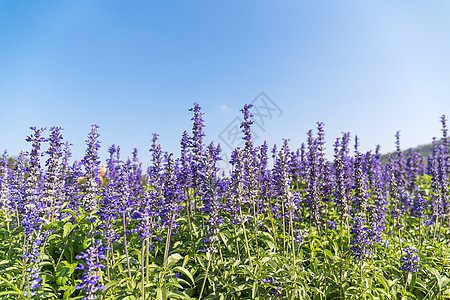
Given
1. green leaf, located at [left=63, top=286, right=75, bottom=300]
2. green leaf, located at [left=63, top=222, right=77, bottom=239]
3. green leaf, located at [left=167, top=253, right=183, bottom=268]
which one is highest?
green leaf, located at [left=63, top=222, right=77, bottom=239]

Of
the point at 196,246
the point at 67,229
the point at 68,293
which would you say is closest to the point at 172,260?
the point at 196,246

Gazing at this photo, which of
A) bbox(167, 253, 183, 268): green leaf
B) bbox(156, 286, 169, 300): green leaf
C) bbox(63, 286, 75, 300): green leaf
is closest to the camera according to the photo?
bbox(156, 286, 169, 300): green leaf

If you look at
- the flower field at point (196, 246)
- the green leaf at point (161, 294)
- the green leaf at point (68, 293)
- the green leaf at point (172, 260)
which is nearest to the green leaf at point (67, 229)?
the flower field at point (196, 246)

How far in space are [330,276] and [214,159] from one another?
4383mm

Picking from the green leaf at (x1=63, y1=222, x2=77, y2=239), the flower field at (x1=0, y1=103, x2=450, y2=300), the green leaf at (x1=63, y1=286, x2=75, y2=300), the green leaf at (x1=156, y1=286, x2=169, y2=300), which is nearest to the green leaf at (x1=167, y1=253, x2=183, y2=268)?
the flower field at (x1=0, y1=103, x2=450, y2=300)

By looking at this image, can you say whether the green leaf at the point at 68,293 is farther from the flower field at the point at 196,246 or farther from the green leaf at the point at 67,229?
the green leaf at the point at 67,229

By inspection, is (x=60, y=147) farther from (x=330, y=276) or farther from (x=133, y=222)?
(x=330, y=276)

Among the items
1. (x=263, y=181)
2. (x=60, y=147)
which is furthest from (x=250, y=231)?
(x=60, y=147)

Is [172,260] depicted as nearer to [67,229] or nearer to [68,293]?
[68,293]

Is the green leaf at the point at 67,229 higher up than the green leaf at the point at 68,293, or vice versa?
the green leaf at the point at 67,229

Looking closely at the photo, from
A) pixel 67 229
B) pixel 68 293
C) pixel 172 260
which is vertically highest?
pixel 67 229

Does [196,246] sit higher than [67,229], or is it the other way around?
[67,229]

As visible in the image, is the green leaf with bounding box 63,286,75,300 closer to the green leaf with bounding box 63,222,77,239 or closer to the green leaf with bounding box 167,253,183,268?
the green leaf with bounding box 63,222,77,239

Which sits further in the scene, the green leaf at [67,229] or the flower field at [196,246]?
the green leaf at [67,229]
